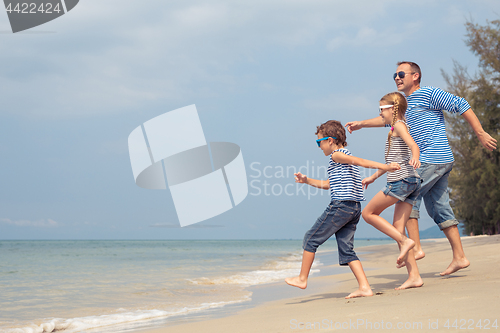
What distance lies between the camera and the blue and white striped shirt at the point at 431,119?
11.5ft

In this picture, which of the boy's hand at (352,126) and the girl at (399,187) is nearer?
the girl at (399,187)

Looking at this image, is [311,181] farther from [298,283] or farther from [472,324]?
[472,324]

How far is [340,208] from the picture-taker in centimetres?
334

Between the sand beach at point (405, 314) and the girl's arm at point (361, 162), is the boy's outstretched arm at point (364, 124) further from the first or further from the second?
the sand beach at point (405, 314)

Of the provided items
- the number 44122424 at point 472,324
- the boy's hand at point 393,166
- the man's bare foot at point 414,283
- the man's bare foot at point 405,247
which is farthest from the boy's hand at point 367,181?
the number 44122424 at point 472,324

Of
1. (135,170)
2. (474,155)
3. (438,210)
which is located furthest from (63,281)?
(474,155)

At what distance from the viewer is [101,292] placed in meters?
6.09

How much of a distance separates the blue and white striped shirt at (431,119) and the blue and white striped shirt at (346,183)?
2.06 feet

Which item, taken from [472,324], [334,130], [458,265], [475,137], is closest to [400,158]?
[334,130]

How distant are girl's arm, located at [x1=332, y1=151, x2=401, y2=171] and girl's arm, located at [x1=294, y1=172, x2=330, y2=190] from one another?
0.96ft

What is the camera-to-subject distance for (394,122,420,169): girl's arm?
10.1 feet

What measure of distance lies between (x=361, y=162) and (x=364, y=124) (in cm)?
74

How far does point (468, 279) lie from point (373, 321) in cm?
163

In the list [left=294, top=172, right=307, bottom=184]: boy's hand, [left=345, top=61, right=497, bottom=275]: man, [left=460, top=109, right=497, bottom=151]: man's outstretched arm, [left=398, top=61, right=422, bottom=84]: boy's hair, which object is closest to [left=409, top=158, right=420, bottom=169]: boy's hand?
[left=345, top=61, right=497, bottom=275]: man
